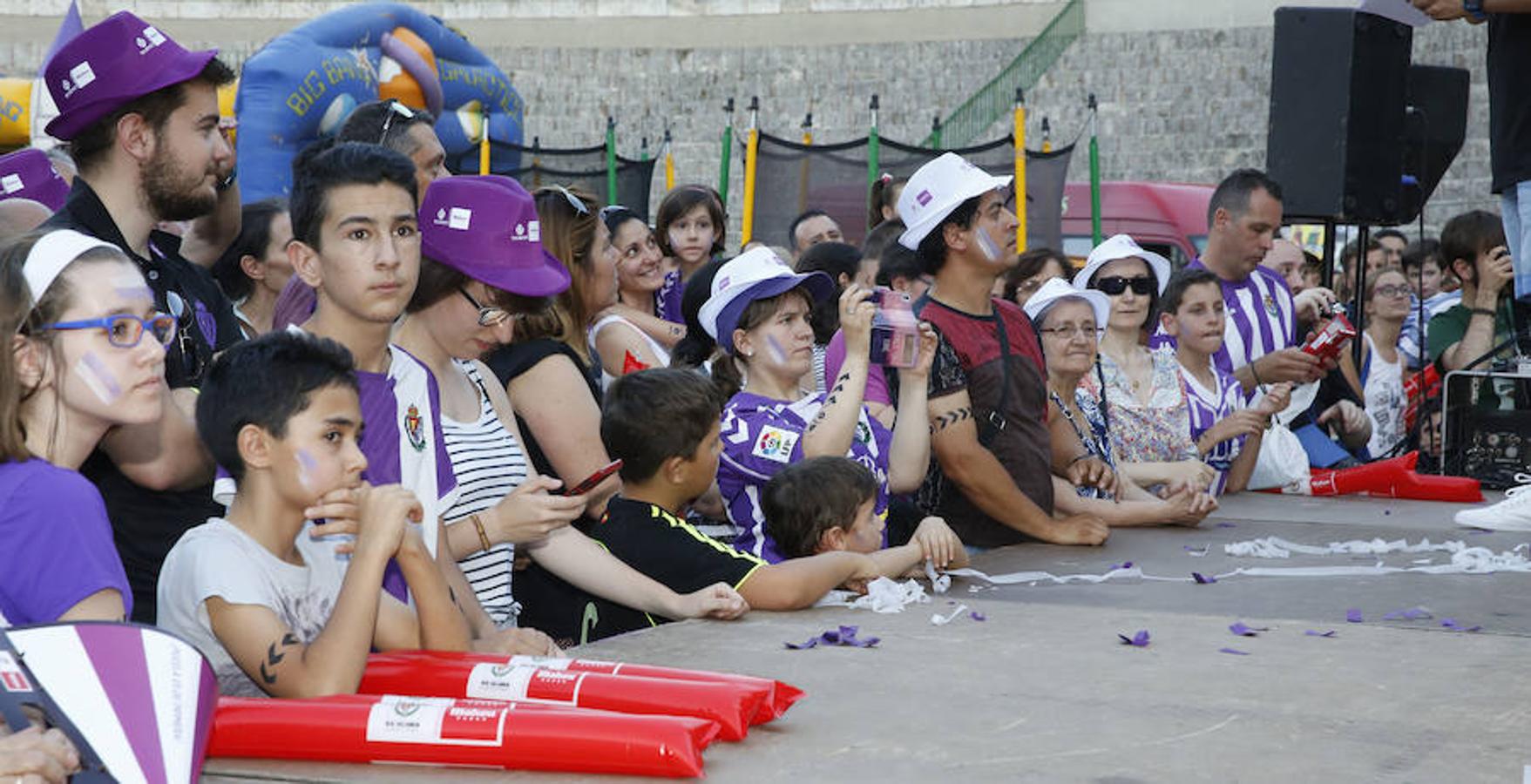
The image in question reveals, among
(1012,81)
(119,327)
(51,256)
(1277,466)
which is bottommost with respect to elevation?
(1277,466)

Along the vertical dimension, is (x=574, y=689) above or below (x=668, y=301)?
below

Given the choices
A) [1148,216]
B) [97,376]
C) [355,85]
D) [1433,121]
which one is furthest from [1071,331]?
[355,85]

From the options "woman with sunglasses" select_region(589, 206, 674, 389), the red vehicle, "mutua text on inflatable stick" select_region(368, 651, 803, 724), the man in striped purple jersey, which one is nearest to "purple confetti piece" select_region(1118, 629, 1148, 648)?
"mutua text on inflatable stick" select_region(368, 651, 803, 724)

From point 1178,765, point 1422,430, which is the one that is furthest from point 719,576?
point 1422,430

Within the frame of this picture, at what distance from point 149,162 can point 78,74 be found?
0.23 metres

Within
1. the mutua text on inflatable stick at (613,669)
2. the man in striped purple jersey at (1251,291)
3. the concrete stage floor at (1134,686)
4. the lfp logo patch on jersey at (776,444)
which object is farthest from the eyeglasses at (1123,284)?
the mutua text on inflatable stick at (613,669)

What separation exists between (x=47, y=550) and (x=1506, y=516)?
5.17 meters

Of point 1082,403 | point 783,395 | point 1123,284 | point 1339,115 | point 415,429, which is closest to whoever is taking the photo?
point 415,429

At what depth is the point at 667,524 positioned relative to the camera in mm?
4312

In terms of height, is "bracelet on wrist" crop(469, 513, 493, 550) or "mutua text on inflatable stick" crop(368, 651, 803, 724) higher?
"bracelet on wrist" crop(469, 513, 493, 550)

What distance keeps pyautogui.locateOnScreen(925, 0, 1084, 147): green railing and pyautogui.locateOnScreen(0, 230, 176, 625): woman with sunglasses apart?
19.8 meters

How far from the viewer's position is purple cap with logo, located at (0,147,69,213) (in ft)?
17.4

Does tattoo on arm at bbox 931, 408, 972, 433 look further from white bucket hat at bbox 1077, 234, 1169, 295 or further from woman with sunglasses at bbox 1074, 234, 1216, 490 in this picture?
white bucket hat at bbox 1077, 234, 1169, 295

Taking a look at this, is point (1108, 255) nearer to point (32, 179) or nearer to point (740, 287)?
point (740, 287)
